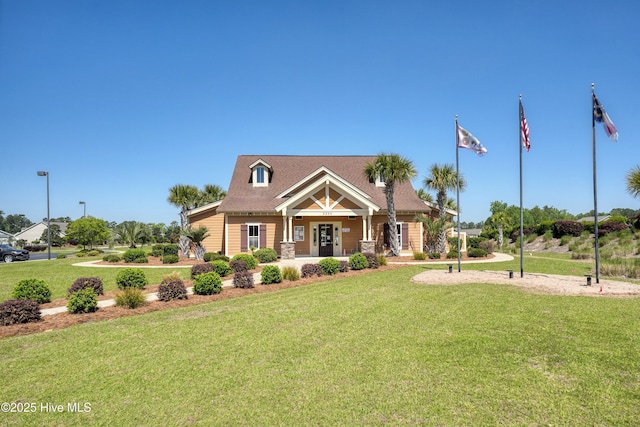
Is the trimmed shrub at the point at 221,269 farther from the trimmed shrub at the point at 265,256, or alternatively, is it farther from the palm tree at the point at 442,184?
the palm tree at the point at 442,184

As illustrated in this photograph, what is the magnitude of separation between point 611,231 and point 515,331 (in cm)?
3220

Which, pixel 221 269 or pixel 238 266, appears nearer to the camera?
pixel 221 269

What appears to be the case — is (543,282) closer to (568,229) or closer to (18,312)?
(18,312)

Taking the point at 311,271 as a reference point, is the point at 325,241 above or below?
above

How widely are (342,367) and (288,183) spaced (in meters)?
23.9

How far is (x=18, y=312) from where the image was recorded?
8.73m

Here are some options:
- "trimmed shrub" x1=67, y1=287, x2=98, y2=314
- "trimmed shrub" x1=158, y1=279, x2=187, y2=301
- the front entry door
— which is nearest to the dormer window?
the front entry door

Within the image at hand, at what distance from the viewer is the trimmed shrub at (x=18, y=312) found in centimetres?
865

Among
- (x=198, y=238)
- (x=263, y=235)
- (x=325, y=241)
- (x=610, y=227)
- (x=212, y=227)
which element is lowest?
(x=325, y=241)

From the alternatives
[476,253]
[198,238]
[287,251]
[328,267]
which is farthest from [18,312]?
[476,253]

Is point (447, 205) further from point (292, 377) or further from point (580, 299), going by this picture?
point (292, 377)

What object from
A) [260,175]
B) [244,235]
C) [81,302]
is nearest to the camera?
[81,302]

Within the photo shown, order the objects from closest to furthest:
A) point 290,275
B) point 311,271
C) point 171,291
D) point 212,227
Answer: point 171,291 → point 290,275 → point 311,271 → point 212,227

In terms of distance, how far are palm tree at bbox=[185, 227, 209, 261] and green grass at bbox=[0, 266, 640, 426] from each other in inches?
583
